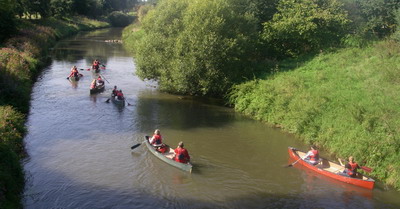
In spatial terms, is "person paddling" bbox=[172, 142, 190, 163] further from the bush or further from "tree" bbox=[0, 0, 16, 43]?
the bush

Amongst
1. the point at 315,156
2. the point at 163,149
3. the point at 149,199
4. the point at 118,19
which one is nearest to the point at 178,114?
the point at 163,149

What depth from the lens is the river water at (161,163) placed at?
14.7 m

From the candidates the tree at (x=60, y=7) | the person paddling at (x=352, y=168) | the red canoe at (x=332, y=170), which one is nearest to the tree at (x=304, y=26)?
the red canoe at (x=332, y=170)

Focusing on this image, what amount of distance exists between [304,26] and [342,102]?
1130 centimetres

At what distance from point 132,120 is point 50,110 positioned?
244 inches

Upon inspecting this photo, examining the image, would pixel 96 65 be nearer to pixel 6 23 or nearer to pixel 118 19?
pixel 6 23

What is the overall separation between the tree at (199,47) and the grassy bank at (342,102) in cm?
231

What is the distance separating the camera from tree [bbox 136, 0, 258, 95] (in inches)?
1046

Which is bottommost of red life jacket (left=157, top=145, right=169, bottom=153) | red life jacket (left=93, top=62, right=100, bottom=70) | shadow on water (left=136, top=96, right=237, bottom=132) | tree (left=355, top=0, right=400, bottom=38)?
red life jacket (left=157, top=145, right=169, bottom=153)

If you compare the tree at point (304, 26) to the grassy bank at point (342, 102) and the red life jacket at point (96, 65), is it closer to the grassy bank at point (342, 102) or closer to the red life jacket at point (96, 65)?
the grassy bank at point (342, 102)

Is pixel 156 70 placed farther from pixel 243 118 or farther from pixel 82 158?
pixel 82 158

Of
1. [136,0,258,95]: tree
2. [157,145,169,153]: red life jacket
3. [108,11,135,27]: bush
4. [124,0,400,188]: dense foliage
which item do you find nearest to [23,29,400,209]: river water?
[157,145,169,153]: red life jacket

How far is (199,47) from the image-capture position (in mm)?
26453

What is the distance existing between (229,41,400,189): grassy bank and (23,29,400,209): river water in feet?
3.67
